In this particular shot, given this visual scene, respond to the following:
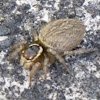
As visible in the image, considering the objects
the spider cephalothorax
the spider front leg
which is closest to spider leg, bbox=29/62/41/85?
the spider cephalothorax

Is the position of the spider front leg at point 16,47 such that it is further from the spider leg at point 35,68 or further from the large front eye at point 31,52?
the spider leg at point 35,68

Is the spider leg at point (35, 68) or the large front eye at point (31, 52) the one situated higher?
the large front eye at point (31, 52)

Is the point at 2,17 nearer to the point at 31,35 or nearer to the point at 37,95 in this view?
the point at 31,35

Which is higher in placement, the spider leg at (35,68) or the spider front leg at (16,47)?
the spider front leg at (16,47)

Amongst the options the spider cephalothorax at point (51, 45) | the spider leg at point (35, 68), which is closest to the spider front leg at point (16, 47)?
the spider cephalothorax at point (51, 45)

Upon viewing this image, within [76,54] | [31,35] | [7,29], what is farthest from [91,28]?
[7,29]

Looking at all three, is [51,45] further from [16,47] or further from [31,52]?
[16,47]

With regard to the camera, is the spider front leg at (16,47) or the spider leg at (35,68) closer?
the spider leg at (35,68)

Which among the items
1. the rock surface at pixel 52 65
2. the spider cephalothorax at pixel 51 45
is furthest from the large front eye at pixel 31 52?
the rock surface at pixel 52 65
